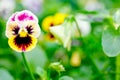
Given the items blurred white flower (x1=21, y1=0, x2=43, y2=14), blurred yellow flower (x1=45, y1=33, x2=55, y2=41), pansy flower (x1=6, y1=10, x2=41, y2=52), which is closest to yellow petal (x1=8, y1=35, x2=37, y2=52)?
pansy flower (x1=6, y1=10, x2=41, y2=52)

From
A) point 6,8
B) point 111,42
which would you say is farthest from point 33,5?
point 111,42

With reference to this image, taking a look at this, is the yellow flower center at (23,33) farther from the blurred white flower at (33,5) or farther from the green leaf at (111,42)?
the blurred white flower at (33,5)

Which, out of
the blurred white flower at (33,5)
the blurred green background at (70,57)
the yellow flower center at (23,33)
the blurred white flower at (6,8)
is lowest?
the blurred green background at (70,57)

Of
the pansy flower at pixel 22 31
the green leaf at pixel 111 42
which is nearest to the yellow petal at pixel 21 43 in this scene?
the pansy flower at pixel 22 31

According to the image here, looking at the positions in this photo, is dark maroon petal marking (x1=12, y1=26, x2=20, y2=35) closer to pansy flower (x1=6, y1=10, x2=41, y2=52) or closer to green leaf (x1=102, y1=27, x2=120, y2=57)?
pansy flower (x1=6, y1=10, x2=41, y2=52)

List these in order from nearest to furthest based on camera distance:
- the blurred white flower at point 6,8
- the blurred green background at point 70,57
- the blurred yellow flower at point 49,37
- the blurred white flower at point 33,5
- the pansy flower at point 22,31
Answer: the pansy flower at point 22,31
the blurred green background at point 70,57
the blurred yellow flower at point 49,37
the blurred white flower at point 6,8
the blurred white flower at point 33,5

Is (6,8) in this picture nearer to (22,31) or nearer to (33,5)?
(33,5)

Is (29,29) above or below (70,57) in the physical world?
above

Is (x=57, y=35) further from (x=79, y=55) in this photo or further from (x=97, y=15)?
(x=79, y=55)

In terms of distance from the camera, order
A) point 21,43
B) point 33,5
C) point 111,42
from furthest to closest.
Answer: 1. point 33,5
2. point 111,42
3. point 21,43
